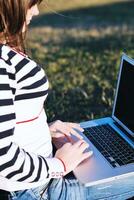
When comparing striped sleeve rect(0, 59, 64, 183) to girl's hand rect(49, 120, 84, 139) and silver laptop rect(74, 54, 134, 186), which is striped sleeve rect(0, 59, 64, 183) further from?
girl's hand rect(49, 120, 84, 139)

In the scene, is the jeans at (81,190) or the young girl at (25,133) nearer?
the young girl at (25,133)

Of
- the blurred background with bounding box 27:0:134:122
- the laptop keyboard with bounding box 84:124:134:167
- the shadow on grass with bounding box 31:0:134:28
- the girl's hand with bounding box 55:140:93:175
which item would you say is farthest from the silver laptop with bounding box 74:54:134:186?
the shadow on grass with bounding box 31:0:134:28

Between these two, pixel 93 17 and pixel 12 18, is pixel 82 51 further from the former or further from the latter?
pixel 12 18

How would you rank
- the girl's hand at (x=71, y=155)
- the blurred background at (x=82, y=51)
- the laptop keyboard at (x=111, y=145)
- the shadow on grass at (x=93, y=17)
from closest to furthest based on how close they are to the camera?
the girl's hand at (x=71, y=155) < the laptop keyboard at (x=111, y=145) < the blurred background at (x=82, y=51) < the shadow on grass at (x=93, y=17)

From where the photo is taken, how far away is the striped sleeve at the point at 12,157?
2.87m

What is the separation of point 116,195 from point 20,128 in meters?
0.82

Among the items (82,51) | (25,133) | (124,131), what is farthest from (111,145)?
(82,51)

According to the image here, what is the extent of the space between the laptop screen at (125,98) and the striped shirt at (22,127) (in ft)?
3.24

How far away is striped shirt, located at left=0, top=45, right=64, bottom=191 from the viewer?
290cm

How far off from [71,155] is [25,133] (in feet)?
1.15

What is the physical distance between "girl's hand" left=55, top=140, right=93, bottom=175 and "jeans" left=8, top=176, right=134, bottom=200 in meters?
0.16

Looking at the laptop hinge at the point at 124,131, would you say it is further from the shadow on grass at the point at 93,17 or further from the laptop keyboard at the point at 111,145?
the shadow on grass at the point at 93,17

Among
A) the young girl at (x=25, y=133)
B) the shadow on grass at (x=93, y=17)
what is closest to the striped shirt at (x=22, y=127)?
the young girl at (x=25, y=133)

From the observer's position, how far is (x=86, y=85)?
301 inches
